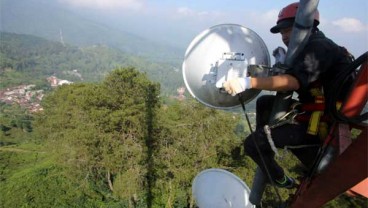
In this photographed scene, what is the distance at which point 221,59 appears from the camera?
3.18 m

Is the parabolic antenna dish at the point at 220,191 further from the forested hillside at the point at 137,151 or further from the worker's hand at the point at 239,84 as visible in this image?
the forested hillside at the point at 137,151

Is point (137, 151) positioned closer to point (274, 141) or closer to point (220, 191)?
point (220, 191)

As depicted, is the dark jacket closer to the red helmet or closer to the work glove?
the red helmet

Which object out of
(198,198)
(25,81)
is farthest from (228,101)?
(25,81)

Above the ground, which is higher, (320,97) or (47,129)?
(320,97)

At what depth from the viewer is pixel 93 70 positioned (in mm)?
160250

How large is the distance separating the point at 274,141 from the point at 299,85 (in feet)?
2.09

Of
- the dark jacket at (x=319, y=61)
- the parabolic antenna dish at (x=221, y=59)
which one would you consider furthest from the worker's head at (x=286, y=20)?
the dark jacket at (x=319, y=61)

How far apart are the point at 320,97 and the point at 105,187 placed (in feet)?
77.4

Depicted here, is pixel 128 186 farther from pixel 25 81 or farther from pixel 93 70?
pixel 93 70

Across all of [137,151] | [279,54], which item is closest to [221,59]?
[279,54]

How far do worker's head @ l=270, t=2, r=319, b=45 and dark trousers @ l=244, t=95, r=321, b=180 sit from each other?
2.24ft

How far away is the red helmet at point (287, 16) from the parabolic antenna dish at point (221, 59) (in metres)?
0.26

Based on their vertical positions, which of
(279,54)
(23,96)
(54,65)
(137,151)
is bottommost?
(54,65)
